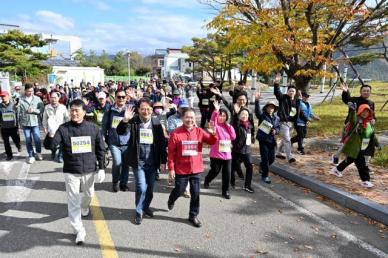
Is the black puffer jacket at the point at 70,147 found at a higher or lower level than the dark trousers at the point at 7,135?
higher

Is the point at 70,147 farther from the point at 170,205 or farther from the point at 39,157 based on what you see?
the point at 39,157

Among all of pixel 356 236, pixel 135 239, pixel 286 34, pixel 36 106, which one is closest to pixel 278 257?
pixel 356 236

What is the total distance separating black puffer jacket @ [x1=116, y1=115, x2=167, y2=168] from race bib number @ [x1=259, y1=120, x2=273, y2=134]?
225cm

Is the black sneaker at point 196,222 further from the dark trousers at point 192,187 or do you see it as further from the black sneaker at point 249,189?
the black sneaker at point 249,189

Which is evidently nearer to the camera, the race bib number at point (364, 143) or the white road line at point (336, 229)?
the white road line at point (336, 229)

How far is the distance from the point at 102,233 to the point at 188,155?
4.72 feet

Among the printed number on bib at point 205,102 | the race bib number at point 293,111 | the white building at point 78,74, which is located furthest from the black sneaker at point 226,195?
the white building at point 78,74

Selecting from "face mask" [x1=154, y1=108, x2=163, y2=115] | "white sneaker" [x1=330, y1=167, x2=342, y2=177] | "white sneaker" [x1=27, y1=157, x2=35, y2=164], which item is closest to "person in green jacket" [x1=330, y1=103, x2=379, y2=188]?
"white sneaker" [x1=330, y1=167, x2=342, y2=177]

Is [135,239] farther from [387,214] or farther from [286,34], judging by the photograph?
[286,34]

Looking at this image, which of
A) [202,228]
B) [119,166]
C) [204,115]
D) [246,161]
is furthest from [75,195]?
[204,115]

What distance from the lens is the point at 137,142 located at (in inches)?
183

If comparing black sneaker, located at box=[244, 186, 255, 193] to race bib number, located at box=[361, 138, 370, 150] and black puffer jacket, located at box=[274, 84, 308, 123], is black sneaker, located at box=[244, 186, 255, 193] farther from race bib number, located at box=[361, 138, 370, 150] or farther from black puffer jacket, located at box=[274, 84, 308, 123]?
black puffer jacket, located at box=[274, 84, 308, 123]

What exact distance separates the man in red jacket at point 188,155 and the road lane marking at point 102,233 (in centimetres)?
106

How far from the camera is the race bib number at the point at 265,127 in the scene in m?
6.29
